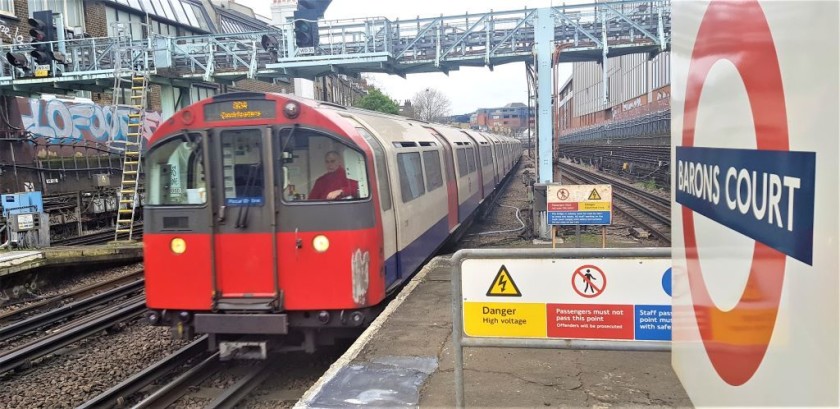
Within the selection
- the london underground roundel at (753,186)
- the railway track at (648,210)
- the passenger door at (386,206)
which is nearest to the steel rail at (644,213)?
the railway track at (648,210)

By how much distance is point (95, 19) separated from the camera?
24953 mm

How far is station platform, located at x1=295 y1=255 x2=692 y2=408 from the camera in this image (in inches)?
171

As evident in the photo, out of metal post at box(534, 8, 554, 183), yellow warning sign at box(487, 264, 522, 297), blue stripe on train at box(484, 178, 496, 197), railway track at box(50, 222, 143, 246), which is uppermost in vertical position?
metal post at box(534, 8, 554, 183)

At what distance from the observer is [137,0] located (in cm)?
2758

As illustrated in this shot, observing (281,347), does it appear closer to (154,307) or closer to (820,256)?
(154,307)

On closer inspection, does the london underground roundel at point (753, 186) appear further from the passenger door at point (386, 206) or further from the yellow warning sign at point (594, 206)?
the yellow warning sign at point (594, 206)

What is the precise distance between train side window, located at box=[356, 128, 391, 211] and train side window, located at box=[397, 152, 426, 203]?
68cm

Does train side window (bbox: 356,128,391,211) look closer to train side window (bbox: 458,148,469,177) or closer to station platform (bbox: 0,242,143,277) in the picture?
train side window (bbox: 458,148,469,177)

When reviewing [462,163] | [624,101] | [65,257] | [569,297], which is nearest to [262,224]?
[569,297]

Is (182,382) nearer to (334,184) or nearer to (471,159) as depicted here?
(334,184)

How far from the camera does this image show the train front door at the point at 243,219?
577 cm

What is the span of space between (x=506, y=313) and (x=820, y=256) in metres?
2.57

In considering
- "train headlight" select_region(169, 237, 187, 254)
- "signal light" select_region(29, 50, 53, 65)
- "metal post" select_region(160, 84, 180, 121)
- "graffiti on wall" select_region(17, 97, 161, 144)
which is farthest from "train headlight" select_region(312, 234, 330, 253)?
"graffiti on wall" select_region(17, 97, 161, 144)

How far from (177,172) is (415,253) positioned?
127 inches
